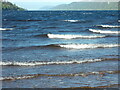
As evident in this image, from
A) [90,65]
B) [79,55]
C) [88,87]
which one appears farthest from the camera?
[79,55]

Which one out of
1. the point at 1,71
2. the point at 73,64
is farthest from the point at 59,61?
the point at 1,71

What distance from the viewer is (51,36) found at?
34.7m

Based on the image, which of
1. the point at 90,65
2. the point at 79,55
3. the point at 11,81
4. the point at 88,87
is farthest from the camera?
the point at 79,55

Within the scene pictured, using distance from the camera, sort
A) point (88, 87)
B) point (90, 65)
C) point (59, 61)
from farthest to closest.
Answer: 1. point (59, 61)
2. point (90, 65)
3. point (88, 87)

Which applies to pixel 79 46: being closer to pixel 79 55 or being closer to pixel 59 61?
pixel 79 55

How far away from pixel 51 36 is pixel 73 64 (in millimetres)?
17554

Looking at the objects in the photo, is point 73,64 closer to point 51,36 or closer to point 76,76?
point 76,76

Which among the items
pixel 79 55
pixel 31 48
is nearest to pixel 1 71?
pixel 79 55

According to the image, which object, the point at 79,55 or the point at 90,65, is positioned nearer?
the point at 90,65

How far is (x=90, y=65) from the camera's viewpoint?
→ 17078mm

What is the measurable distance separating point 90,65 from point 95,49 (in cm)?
683

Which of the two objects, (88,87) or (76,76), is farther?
(76,76)

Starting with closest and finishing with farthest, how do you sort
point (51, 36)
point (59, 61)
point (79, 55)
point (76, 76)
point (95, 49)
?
point (76, 76)
point (59, 61)
point (79, 55)
point (95, 49)
point (51, 36)

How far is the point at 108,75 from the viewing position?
14672mm
